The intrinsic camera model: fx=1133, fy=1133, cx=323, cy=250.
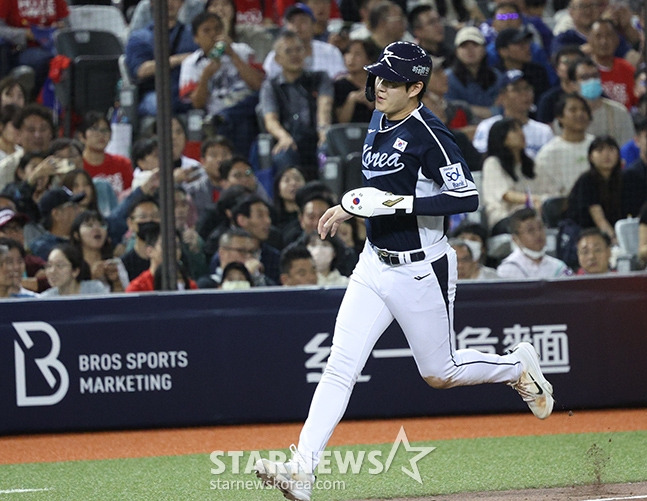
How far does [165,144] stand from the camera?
7.40 metres

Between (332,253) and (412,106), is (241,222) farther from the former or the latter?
(412,106)

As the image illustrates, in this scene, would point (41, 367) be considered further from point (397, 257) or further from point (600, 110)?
point (600, 110)

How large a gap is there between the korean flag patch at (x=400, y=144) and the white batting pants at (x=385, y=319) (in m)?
0.45

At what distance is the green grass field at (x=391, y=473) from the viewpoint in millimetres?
5312

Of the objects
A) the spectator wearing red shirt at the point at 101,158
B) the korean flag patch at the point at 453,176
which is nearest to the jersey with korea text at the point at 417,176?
the korean flag patch at the point at 453,176

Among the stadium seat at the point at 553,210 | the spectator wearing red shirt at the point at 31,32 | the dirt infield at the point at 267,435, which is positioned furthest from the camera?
the spectator wearing red shirt at the point at 31,32

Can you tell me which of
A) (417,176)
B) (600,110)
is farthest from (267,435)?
(600,110)

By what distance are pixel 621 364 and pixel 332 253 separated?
6.93 feet

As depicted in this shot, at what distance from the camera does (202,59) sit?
384 inches

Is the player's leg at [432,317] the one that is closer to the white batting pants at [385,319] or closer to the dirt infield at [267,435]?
the white batting pants at [385,319]

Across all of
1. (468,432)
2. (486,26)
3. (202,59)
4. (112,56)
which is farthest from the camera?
(486,26)

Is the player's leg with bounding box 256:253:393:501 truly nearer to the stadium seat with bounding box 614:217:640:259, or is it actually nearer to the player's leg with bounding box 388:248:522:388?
the player's leg with bounding box 388:248:522:388

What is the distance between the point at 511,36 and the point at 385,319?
6333 millimetres

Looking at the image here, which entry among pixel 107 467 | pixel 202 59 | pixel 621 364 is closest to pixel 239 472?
pixel 107 467
